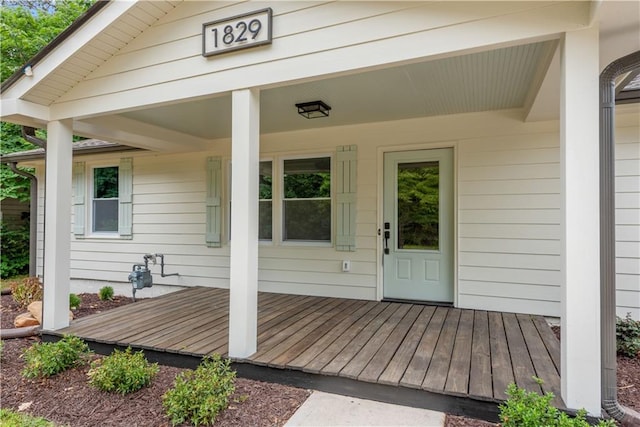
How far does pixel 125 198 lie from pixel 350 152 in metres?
4.09

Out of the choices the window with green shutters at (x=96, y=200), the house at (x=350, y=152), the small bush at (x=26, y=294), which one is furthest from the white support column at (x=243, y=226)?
the window with green shutters at (x=96, y=200)

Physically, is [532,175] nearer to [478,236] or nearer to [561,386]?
[478,236]

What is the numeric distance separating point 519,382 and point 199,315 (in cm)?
323

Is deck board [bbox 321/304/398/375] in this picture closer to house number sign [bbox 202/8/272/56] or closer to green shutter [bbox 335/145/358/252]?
green shutter [bbox 335/145/358/252]

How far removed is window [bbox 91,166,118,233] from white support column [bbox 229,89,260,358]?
459cm

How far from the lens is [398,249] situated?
4637mm

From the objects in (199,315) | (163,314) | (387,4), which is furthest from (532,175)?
(163,314)

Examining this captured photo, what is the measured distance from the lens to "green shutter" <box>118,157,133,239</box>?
19.9 ft

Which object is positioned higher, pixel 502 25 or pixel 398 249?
pixel 502 25

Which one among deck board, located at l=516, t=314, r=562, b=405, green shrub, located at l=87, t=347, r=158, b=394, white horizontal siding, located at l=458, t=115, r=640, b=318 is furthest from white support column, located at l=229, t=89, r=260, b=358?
white horizontal siding, located at l=458, t=115, r=640, b=318

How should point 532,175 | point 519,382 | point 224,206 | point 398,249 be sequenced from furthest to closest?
1. point 224,206
2. point 398,249
3. point 532,175
4. point 519,382

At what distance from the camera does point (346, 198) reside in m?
4.79

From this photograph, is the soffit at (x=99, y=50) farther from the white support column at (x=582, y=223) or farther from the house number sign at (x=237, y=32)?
the white support column at (x=582, y=223)

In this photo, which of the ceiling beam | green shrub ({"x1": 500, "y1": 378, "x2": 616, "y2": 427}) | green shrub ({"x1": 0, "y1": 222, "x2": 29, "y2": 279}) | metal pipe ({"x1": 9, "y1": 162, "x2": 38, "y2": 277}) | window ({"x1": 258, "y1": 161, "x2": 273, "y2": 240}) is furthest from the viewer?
green shrub ({"x1": 0, "y1": 222, "x2": 29, "y2": 279})
